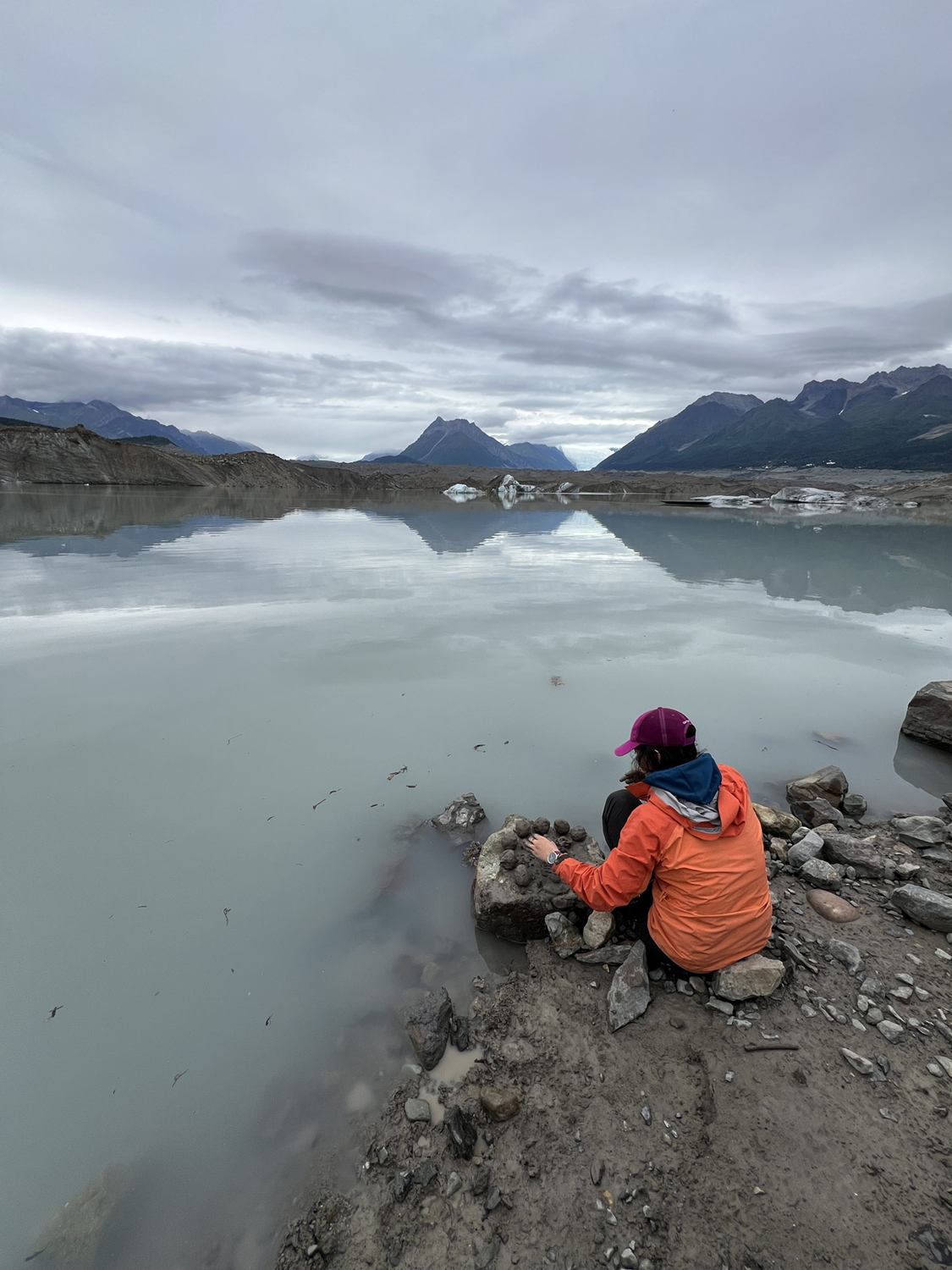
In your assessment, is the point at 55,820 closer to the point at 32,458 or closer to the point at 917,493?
the point at 32,458

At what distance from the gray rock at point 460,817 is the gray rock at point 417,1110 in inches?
75.5

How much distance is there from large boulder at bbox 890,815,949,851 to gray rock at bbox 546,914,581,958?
2926 millimetres

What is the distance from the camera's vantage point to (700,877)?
111 inches

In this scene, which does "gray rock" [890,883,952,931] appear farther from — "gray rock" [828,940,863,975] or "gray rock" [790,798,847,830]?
"gray rock" [790,798,847,830]

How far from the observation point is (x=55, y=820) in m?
4.35

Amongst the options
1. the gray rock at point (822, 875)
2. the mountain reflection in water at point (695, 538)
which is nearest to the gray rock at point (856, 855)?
the gray rock at point (822, 875)

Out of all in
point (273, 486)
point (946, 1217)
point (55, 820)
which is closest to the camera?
point (946, 1217)

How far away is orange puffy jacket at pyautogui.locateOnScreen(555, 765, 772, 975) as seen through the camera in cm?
280

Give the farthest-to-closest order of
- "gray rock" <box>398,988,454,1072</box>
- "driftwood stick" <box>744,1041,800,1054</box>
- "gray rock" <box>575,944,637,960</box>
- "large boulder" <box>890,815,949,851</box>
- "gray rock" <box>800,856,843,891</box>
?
"large boulder" <box>890,815,949,851</box> < "gray rock" <box>800,856,843,891</box> < "gray rock" <box>575,944,637,960</box> < "gray rock" <box>398,988,454,1072</box> < "driftwood stick" <box>744,1041,800,1054</box>

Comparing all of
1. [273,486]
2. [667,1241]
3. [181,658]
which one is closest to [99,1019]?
[667,1241]

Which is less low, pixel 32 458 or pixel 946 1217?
pixel 32 458

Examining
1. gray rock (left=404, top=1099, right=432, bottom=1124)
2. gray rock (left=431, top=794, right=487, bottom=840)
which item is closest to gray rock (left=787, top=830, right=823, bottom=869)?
gray rock (left=431, top=794, right=487, bottom=840)

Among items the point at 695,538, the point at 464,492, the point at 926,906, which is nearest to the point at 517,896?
the point at 926,906

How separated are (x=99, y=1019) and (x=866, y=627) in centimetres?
1214
